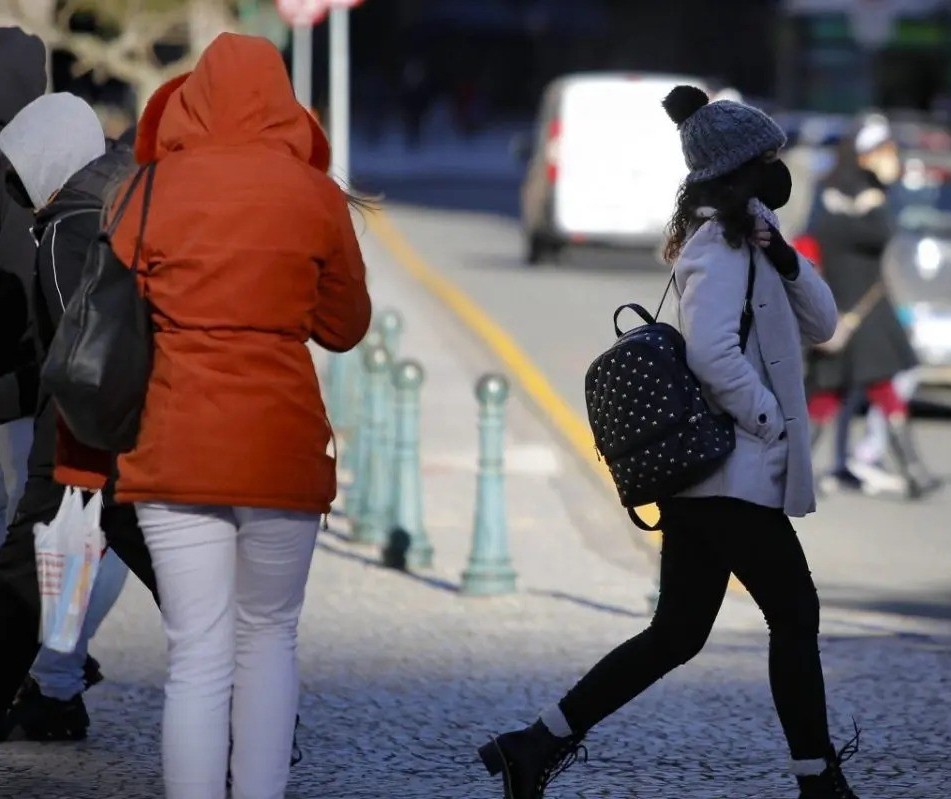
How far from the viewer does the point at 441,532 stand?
35.0 ft

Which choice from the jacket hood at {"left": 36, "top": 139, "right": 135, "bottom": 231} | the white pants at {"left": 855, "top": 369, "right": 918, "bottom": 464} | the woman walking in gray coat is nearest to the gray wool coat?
the woman walking in gray coat

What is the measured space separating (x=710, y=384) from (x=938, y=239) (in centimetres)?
971

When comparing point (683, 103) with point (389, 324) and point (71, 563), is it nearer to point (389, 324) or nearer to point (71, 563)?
point (71, 563)

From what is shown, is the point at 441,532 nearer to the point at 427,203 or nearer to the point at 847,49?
the point at 427,203

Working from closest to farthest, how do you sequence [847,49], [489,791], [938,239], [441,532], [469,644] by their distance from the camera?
[489,791], [469,644], [441,532], [938,239], [847,49]

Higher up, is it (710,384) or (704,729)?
(710,384)

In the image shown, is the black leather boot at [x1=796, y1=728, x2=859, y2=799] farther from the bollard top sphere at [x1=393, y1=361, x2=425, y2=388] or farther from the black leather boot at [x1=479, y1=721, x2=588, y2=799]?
the bollard top sphere at [x1=393, y1=361, x2=425, y2=388]

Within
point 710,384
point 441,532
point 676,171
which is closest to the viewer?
point 710,384

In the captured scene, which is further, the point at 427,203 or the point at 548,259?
the point at 427,203

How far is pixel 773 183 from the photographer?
549cm

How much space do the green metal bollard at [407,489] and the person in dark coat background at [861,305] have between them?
285 cm

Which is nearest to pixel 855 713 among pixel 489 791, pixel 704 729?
pixel 704 729

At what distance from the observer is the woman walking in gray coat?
545cm

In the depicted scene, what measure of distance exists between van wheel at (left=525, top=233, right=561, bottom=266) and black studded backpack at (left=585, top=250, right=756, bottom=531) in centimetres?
2158
